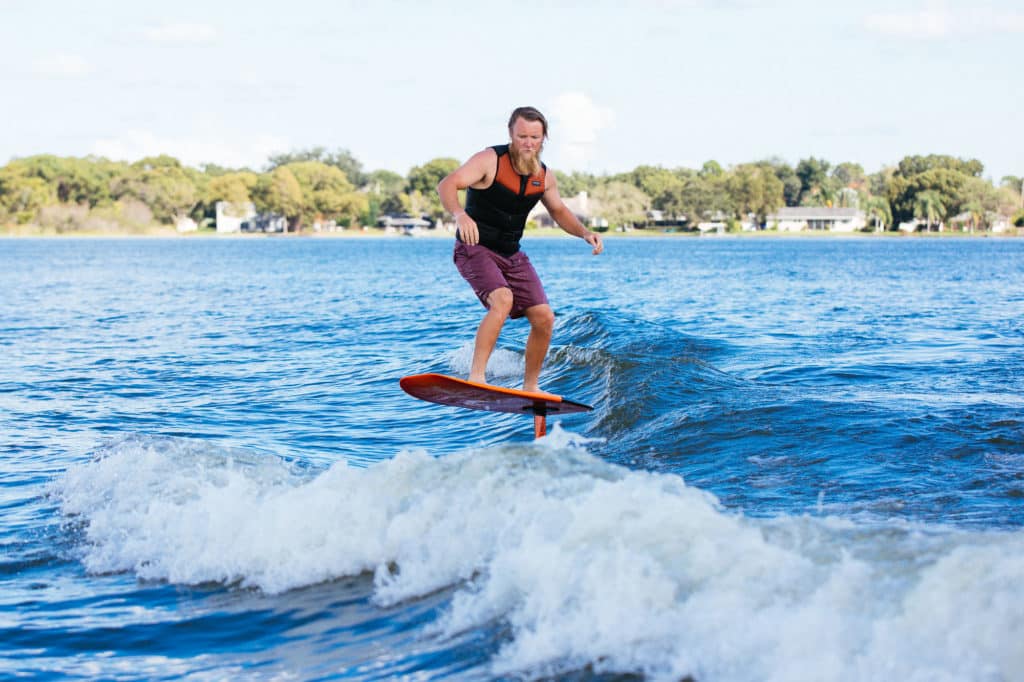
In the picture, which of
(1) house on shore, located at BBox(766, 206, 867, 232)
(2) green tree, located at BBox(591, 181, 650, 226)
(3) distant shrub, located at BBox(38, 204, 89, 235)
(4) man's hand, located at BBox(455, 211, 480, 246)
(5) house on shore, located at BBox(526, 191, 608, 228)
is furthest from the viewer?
(2) green tree, located at BBox(591, 181, 650, 226)

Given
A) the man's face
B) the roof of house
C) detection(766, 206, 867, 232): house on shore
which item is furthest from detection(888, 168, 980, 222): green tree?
the man's face

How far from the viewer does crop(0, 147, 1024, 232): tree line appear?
164 m

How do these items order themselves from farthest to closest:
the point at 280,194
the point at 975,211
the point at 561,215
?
the point at 280,194 < the point at 975,211 < the point at 561,215

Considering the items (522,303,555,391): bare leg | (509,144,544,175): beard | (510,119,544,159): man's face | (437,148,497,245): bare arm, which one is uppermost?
(510,119,544,159): man's face

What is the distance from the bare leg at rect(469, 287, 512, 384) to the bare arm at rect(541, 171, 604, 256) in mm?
734

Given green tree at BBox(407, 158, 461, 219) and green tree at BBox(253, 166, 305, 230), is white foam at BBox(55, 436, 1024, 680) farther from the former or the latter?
green tree at BBox(407, 158, 461, 219)

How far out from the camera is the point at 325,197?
184625 mm

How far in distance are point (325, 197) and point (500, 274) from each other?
18062 centimetres

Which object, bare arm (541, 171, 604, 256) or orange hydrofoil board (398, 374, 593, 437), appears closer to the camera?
orange hydrofoil board (398, 374, 593, 437)

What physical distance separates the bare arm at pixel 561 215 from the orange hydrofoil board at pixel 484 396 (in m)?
1.22

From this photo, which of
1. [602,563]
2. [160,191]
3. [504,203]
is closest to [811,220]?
[160,191]

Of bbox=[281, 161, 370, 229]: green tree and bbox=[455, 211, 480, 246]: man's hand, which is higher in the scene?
bbox=[281, 161, 370, 229]: green tree

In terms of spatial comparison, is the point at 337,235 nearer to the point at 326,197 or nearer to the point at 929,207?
→ the point at 326,197

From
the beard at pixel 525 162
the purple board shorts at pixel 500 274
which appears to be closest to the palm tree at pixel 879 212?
the purple board shorts at pixel 500 274
